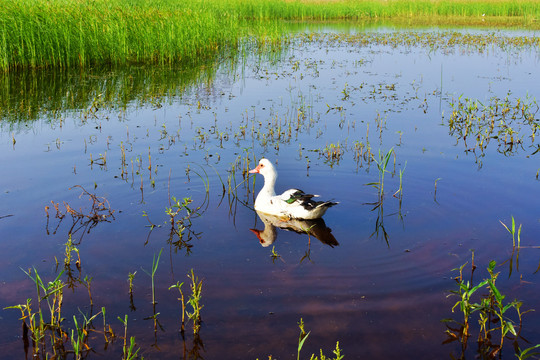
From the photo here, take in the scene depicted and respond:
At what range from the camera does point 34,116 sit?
11.9 metres

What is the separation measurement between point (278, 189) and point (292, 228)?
4.24 feet

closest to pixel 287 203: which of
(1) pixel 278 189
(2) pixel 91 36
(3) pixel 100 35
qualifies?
(1) pixel 278 189

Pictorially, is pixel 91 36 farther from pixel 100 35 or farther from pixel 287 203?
pixel 287 203

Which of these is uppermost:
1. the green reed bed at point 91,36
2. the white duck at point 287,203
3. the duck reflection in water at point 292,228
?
the green reed bed at point 91,36

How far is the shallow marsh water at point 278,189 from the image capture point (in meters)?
4.93

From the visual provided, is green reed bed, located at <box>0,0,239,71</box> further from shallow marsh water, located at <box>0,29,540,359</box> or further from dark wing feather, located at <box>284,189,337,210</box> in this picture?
dark wing feather, located at <box>284,189,337,210</box>

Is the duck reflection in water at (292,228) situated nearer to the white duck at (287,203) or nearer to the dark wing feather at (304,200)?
the white duck at (287,203)

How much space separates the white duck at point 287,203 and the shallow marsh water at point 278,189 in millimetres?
256

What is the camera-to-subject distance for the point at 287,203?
7.28 m

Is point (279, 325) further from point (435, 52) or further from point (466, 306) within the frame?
point (435, 52)

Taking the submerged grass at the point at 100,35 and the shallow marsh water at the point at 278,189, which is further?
the submerged grass at the point at 100,35

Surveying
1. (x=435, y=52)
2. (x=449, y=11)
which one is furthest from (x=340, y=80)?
(x=449, y=11)

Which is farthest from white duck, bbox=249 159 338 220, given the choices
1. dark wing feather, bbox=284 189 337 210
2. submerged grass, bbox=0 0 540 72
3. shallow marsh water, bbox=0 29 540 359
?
submerged grass, bbox=0 0 540 72

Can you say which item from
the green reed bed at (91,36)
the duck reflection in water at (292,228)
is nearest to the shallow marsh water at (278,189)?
the duck reflection in water at (292,228)
